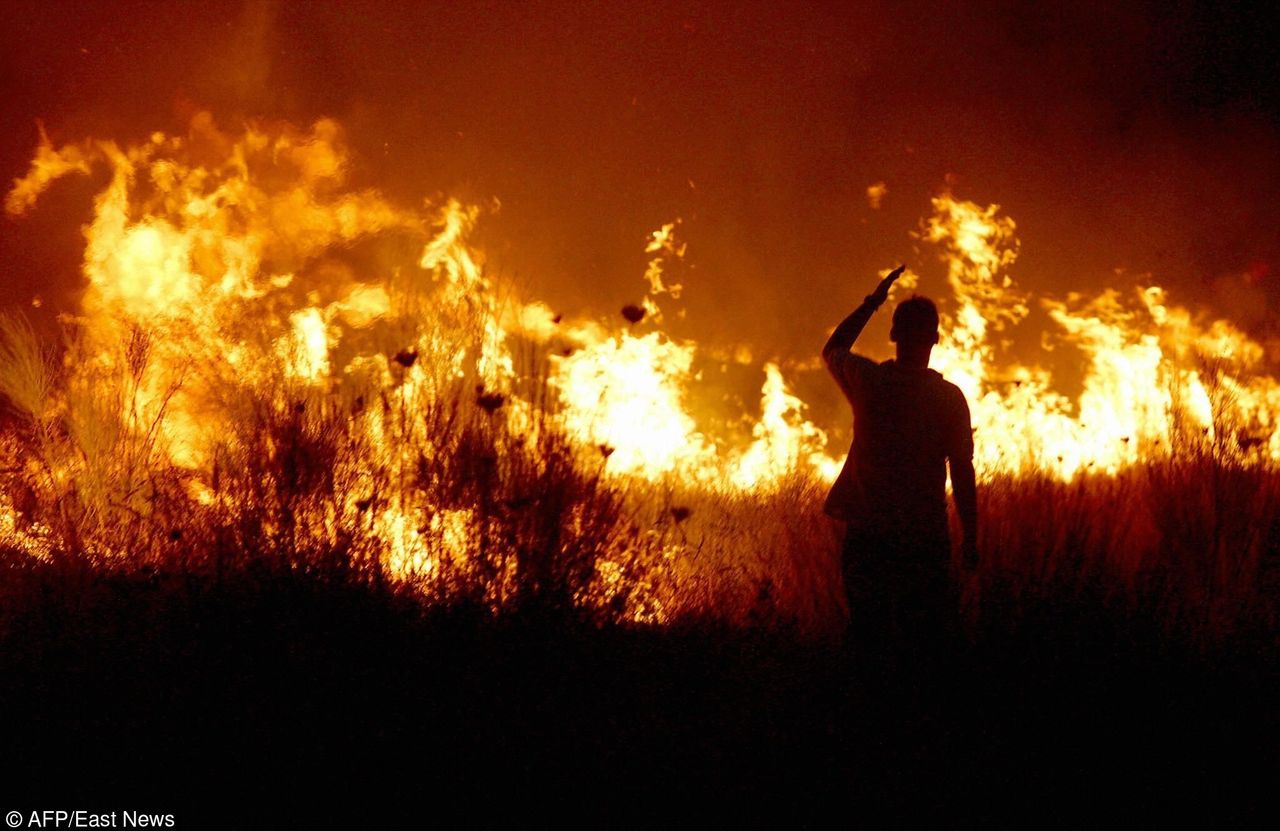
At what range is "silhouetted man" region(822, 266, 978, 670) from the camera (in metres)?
3.83

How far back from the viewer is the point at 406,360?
3977mm

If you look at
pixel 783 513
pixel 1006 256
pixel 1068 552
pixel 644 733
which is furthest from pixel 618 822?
pixel 1006 256

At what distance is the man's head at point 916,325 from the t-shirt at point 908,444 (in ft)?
0.33

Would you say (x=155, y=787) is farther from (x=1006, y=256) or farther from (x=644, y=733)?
(x=1006, y=256)

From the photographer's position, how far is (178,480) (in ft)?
15.8

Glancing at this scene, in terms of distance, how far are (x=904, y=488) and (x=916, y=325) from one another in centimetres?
63

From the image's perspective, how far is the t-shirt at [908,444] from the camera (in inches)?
150

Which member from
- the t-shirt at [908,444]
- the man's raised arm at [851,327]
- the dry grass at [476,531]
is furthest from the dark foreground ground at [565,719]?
the man's raised arm at [851,327]

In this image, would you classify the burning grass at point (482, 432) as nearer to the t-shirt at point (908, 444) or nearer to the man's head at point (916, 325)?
the t-shirt at point (908, 444)

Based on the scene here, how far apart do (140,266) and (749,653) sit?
5820 millimetres

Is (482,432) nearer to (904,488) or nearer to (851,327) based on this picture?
(851,327)

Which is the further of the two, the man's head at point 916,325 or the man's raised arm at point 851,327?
the man's raised arm at point 851,327

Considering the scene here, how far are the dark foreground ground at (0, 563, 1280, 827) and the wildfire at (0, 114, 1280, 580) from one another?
2.02ft

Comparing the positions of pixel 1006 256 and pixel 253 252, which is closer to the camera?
pixel 253 252
